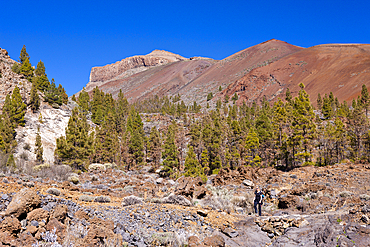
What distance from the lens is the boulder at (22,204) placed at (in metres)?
6.00

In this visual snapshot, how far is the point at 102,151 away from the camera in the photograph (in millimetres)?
45188

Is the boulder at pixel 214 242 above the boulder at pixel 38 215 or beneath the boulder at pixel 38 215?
beneath

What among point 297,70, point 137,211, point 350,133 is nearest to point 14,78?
point 137,211

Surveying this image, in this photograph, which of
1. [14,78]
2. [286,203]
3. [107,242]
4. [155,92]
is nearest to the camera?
[107,242]

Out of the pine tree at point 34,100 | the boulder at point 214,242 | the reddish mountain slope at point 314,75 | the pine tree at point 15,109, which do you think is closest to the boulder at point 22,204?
the boulder at point 214,242

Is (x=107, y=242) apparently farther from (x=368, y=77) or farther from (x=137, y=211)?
(x=368, y=77)

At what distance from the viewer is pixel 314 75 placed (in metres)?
121

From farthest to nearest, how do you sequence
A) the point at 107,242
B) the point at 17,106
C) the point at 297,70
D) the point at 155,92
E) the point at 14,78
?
the point at 155,92
the point at 297,70
the point at 14,78
the point at 17,106
the point at 107,242

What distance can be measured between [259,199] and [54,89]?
59.8 meters

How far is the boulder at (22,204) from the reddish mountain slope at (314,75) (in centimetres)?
10763

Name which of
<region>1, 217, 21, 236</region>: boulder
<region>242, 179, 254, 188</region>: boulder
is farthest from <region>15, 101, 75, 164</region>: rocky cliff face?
<region>1, 217, 21, 236</region>: boulder

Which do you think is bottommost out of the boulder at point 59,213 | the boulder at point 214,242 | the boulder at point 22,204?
the boulder at point 214,242

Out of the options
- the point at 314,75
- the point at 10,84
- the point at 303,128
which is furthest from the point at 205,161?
the point at 314,75

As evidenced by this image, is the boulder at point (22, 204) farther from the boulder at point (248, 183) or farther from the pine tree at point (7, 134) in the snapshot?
the pine tree at point (7, 134)
